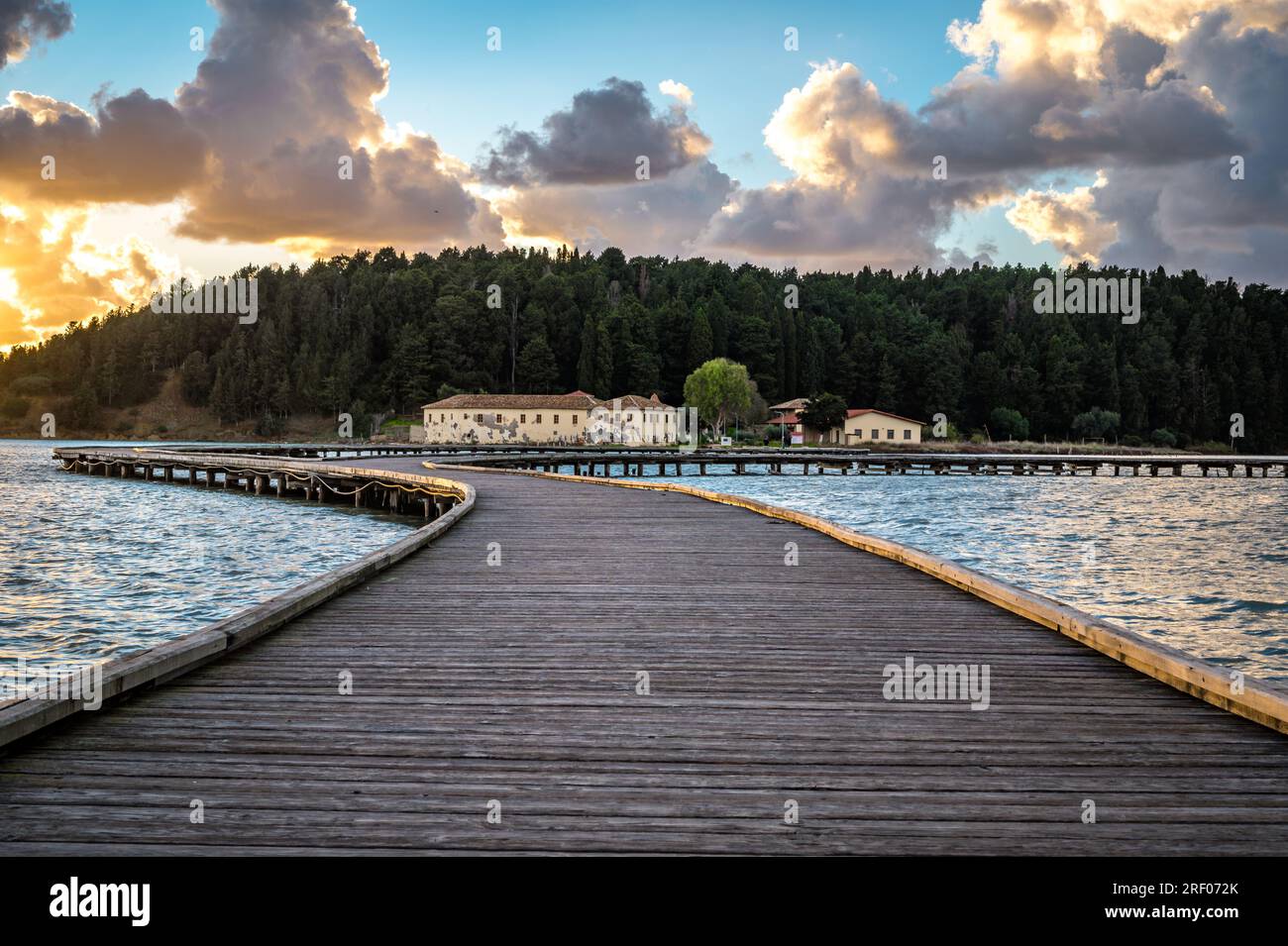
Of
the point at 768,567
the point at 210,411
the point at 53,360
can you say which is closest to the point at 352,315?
the point at 210,411

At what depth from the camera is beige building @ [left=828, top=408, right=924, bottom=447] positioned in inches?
4141

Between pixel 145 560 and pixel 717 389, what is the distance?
8279 cm

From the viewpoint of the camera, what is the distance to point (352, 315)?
141 m

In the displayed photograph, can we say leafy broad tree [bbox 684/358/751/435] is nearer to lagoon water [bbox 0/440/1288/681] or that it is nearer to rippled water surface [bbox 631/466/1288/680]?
rippled water surface [bbox 631/466/1288/680]

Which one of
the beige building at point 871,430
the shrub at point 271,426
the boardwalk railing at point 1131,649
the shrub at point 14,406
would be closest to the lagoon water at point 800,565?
the boardwalk railing at point 1131,649

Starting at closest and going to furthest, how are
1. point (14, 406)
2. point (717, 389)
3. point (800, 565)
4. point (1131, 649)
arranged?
1. point (1131, 649)
2. point (800, 565)
3. point (717, 389)
4. point (14, 406)

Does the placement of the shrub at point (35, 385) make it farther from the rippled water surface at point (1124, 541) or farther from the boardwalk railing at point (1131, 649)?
the boardwalk railing at point (1131, 649)

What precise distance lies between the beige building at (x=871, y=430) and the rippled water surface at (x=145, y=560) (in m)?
73.3

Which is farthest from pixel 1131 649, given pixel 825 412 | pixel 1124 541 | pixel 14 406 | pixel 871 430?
pixel 14 406

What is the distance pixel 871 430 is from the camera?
347ft

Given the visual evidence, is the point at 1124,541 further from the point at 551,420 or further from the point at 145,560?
the point at 551,420

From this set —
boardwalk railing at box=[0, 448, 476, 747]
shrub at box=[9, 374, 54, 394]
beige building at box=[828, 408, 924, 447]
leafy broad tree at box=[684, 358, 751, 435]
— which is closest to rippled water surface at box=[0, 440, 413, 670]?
boardwalk railing at box=[0, 448, 476, 747]
